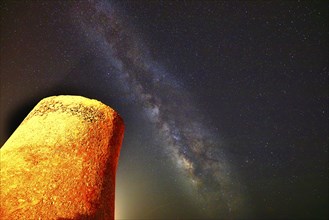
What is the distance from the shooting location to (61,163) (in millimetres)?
3232

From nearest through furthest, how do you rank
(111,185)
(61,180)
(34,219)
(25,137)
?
(34,219) < (61,180) < (25,137) < (111,185)

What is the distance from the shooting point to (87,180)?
331cm

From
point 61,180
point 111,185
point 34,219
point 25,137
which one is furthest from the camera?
point 111,185

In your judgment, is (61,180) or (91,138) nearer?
(61,180)

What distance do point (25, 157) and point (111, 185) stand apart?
96 cm

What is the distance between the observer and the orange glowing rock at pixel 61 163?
3020mm

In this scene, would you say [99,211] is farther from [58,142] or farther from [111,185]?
[58,142]

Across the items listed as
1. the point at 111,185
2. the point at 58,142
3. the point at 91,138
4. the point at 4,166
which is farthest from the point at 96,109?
the point at 4,166

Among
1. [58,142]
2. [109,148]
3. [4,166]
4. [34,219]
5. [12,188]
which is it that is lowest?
[34,219]

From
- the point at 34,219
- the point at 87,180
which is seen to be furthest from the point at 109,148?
the point at 34,219

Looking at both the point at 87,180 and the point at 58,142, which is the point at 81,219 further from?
the point at 58,142

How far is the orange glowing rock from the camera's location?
119 inches

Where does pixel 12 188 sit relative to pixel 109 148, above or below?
below

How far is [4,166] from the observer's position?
3230 mm
